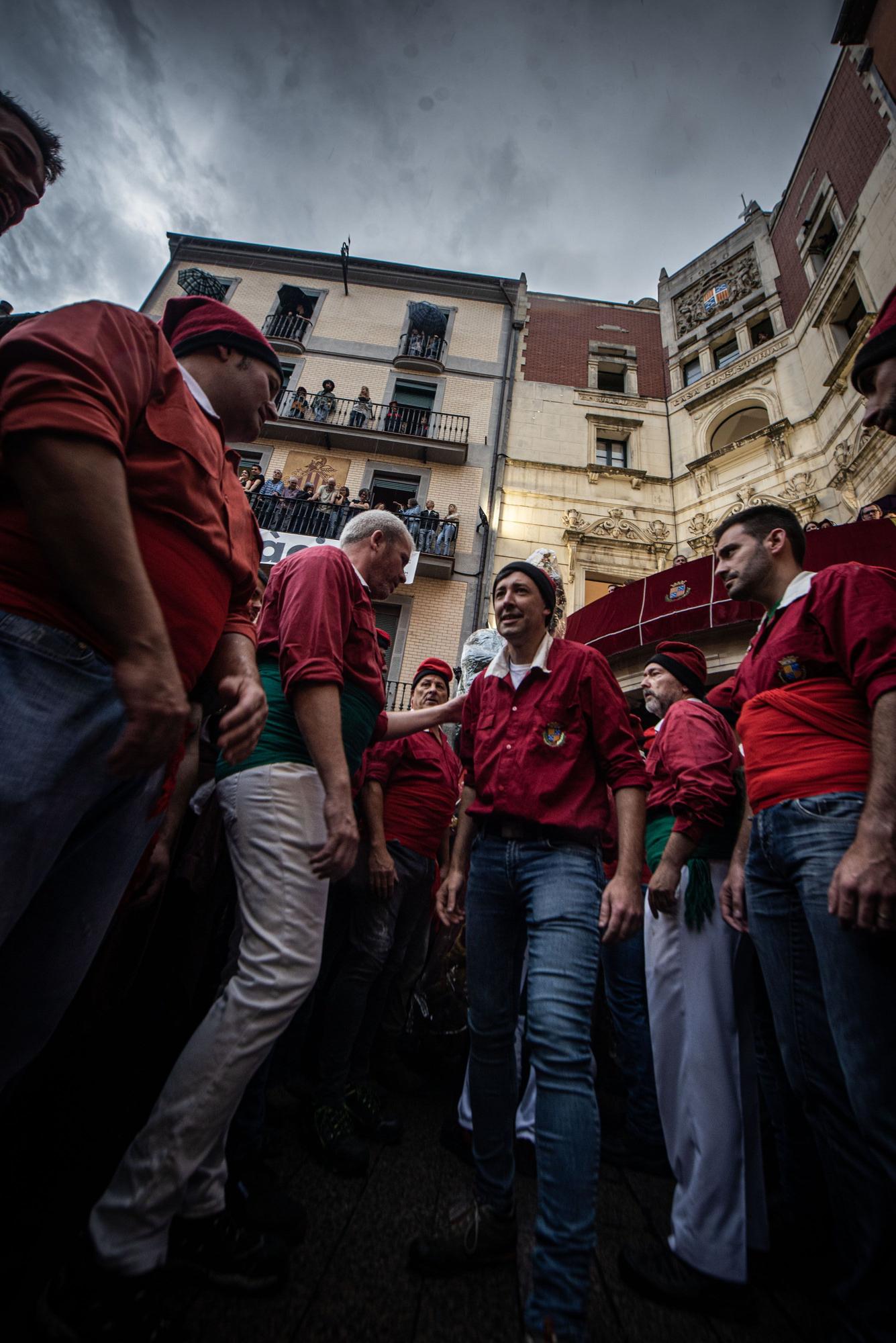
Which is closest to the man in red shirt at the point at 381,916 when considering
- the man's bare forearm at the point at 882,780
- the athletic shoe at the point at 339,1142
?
the athletic shoe at the point at 339,1142

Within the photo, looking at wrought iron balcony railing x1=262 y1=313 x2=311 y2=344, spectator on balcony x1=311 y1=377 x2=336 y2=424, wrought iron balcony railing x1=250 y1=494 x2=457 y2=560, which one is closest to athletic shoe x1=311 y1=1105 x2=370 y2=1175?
wrought iron balcony railing x1=250 y1=494 x2=457 y2=560

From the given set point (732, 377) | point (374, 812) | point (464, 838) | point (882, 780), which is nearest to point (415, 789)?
point (374, 812)

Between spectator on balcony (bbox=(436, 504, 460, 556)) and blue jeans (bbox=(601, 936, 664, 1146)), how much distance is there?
9726mm

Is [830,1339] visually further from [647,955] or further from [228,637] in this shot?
[228,637]

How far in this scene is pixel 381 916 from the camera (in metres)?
2.57

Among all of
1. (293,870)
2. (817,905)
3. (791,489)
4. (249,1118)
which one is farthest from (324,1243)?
(791,489)

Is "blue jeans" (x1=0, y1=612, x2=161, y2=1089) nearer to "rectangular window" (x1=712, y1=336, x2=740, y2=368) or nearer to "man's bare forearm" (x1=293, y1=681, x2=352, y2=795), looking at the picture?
"man's bare forearm" (x1=293, y1=681, x2=352, y2=795)

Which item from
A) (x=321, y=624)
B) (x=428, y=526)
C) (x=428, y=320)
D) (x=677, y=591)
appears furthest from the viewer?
(x=428, y=320)

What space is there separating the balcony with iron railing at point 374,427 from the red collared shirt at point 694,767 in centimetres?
1164

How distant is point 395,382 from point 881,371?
14478 mm

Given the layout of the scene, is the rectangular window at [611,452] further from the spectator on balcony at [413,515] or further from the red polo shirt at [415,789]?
the red polo shirt at [415,789]

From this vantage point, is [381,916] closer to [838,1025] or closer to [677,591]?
[838,1025]

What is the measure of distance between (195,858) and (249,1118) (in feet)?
2.89

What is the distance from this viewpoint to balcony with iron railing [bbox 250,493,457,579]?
11.2m
